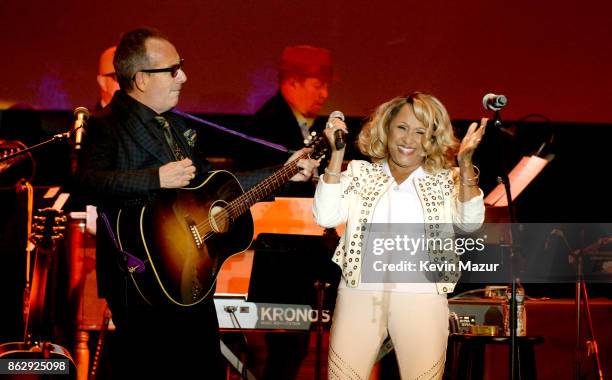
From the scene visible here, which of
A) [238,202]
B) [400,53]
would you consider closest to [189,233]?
[238,202]

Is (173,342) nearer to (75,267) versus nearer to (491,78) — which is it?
(75,267)

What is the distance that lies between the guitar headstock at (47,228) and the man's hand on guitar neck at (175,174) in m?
1.61

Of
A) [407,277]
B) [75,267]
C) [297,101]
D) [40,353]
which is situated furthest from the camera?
[297,101]

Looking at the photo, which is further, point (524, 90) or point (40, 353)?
point (524, 90)

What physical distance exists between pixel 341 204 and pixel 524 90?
13.1 feet

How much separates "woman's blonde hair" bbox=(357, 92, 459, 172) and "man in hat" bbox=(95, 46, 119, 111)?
3.22 meters

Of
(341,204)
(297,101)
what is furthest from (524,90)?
(341,204)

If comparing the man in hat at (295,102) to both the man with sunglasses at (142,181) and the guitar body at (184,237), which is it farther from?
the man with sunglasses at (142,181)

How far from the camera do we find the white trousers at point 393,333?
3.39m

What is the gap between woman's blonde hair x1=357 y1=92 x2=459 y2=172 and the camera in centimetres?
369

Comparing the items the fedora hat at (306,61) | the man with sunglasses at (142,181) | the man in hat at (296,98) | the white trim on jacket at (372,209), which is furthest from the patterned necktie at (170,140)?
the fedora hat at (306,61)

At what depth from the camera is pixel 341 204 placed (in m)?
3.59

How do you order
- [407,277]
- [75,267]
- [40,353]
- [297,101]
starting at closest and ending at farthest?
[407,277]
[40,353]
[75,267]
[297,101]

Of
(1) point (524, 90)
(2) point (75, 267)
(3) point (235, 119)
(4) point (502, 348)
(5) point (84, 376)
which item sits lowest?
(5) point (84, 376)
